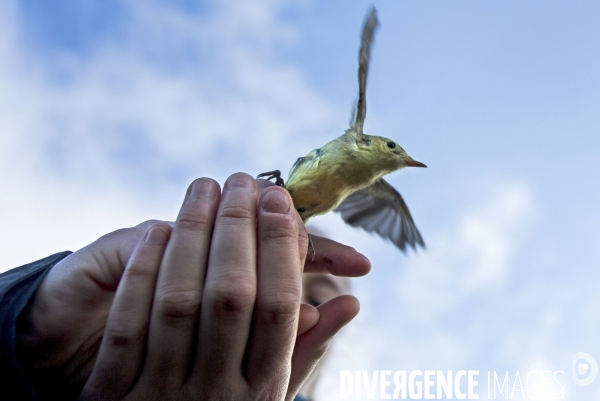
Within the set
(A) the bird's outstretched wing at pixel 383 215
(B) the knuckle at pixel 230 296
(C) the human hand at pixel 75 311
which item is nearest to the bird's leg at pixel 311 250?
(C) the human hand at pixel 75 311

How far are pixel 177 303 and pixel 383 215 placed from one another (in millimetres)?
2576

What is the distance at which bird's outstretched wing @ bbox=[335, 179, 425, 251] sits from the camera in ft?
12.1

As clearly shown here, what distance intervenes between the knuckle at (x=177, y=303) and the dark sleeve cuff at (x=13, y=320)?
526 millimetres

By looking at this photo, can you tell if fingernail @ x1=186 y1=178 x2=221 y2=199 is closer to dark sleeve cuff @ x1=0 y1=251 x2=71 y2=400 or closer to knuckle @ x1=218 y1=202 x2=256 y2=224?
knuckle @ x1=218 y1=202 x2=256 y2=224

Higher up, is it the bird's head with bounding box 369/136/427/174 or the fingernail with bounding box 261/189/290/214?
the bird's head with bounding box 369/136/427/174

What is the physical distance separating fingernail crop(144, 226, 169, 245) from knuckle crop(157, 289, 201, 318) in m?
0.20

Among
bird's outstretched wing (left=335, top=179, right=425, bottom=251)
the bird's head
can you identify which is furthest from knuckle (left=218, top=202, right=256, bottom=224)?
bird's outstretched wing (left=335, top=179, right=425, bottom=251)

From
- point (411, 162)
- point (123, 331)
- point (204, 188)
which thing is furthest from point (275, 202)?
point (411, 162)

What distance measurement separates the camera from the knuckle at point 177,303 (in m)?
1.47

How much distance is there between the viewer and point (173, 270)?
1.52 meters

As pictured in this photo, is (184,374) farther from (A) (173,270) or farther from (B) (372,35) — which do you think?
(B) (372,35)

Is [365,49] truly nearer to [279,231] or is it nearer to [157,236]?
[279,231]

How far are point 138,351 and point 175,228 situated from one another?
41 cm

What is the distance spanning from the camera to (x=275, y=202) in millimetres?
1723
